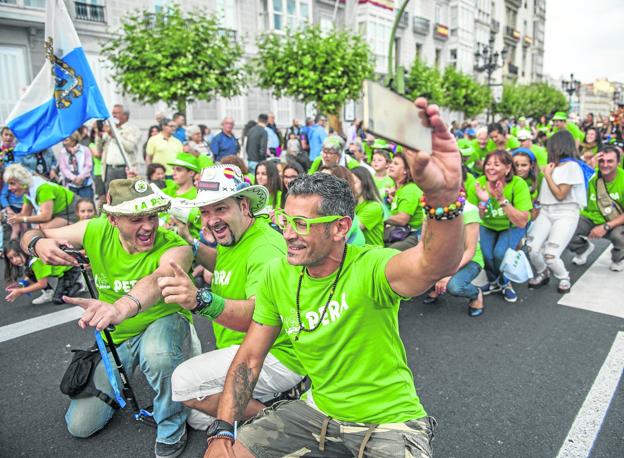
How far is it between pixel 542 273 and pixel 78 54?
20.0 ft

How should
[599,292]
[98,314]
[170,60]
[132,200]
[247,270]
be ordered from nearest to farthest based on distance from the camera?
[98,314], [247,270], [132,200], [599,292], [170,60]

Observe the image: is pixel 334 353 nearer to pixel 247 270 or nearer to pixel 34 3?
pixel 247 270

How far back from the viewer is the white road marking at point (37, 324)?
4.46 metres

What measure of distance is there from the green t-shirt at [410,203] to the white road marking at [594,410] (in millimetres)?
2248

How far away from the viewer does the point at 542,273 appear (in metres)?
5.71

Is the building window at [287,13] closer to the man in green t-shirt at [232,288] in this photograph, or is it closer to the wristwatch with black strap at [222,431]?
the man in green t-shirt at [232,288]

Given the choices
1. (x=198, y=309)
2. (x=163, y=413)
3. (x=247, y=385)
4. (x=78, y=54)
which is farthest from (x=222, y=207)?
(x=78, y=54)

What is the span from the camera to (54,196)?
5.51 meters

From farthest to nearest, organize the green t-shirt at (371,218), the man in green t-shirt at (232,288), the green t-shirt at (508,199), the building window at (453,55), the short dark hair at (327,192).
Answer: the building window at (453,55), the green t-shirt at (508,199), the green t-shirt at (371,218), the man in green t-shirt at (232,288), the short dark hair at (327,192)

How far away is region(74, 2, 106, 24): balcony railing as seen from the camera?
52.0 ft

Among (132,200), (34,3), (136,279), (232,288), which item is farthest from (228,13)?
(232,288)

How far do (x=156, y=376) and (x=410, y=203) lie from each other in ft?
10.9

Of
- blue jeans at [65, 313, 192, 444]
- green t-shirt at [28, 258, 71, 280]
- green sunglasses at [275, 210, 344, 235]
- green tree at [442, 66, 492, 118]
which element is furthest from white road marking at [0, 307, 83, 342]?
green tree at [442, 66, 492, 118]

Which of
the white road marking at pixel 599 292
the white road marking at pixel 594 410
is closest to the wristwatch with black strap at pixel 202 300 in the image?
the white road marking at pixel 594 410
